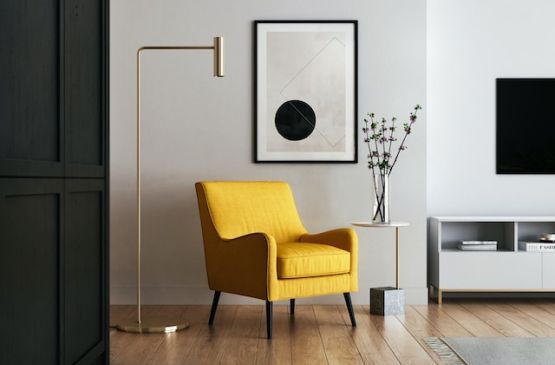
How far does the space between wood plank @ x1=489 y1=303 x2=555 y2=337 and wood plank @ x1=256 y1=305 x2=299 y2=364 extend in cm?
137

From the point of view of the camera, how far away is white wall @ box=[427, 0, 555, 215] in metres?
5.32

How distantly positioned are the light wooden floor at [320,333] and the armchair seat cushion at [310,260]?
0.34 metres

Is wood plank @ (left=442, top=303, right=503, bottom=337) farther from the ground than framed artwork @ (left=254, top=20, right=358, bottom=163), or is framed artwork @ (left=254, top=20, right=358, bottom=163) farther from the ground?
framed artwork @ (left=254, top=20, right=358, bottom=163)

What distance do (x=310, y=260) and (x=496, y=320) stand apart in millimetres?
1279

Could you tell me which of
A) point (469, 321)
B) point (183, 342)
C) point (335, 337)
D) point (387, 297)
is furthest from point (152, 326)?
point (469, 321)
